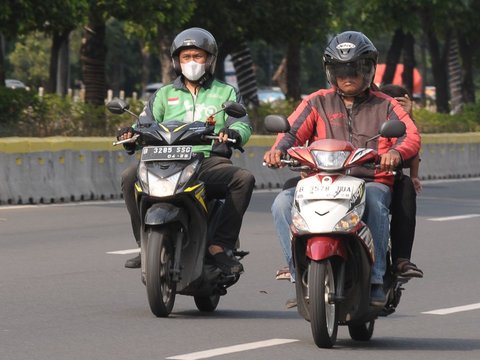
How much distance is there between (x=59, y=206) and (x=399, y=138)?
11.5 metres

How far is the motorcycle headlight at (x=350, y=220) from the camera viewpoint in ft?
26.6

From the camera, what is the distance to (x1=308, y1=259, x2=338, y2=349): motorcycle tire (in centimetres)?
808

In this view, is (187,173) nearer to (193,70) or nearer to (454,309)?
(193,70)

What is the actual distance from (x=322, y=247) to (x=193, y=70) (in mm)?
2496

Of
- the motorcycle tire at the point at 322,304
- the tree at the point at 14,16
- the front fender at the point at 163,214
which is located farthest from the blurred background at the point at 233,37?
the motorcycle tire at the point at 322,304

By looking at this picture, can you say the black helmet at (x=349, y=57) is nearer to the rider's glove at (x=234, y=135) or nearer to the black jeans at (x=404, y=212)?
the black jeans at (x=404, y=212)

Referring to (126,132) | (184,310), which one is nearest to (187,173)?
(126,132)

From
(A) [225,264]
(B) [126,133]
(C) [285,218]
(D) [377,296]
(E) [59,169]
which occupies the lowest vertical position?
(E) [59,169]

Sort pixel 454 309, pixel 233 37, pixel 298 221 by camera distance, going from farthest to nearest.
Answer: pixel 233 37 → pixel 454 309 → pixel 298 221

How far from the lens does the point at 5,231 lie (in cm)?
1634

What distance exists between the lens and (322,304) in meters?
8.09

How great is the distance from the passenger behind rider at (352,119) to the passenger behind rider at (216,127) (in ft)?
3.69

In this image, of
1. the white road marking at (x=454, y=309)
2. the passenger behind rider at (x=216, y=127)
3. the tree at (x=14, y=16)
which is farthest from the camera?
the tree at (x=14, y=16)

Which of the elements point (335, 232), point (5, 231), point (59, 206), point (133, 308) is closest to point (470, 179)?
point (59, 206)
